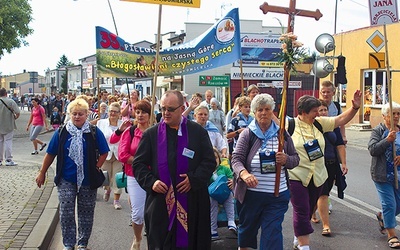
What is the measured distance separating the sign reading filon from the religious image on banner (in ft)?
7.54

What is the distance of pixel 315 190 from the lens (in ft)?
19.6

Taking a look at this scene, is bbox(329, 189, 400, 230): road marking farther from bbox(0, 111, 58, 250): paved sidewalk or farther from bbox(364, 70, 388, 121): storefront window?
bbox(364, 70, 388, 121): storefront window

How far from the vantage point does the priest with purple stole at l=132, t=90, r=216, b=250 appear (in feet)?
14.1

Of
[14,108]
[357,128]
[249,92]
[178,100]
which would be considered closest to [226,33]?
[249,92]

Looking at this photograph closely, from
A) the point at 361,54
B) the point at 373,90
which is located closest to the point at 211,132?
the point at 373,90

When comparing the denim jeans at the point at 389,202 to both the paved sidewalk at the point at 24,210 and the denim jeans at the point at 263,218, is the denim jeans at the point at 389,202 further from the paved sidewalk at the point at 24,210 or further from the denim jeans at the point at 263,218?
the paved sidewalk at the point at 24,210

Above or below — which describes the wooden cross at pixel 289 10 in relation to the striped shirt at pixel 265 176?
above

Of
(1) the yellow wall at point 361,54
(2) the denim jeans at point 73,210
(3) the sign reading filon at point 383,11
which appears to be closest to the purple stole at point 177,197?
(2) the denim jeans at point 73,210

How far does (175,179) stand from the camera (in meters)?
4.31

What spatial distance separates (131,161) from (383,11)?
→ 4.43m

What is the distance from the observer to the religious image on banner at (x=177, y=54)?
9031 mm

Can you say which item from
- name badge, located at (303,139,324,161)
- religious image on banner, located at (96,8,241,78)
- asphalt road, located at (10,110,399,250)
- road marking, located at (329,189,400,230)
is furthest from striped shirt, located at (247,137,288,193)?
religious image on banner, located at (96,8,241,78)

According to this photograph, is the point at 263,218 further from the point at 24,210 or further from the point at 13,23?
the point at 13,23

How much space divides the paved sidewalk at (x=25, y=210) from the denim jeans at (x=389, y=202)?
4183 mm
